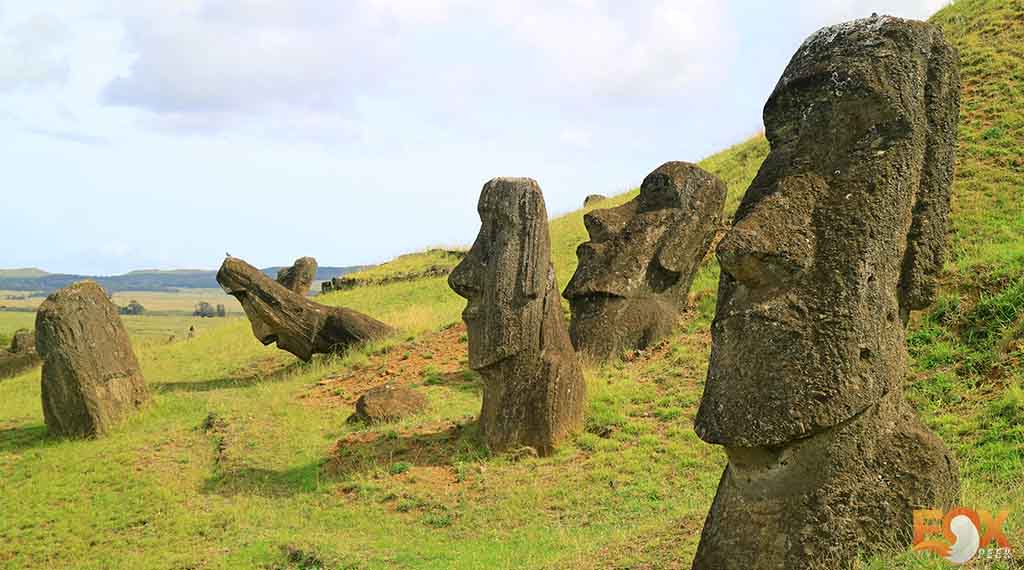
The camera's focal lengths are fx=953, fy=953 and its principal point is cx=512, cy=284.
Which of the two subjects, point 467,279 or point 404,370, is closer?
point 467,279

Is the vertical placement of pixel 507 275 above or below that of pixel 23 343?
above

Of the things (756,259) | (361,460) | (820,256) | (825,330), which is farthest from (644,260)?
(825,330)

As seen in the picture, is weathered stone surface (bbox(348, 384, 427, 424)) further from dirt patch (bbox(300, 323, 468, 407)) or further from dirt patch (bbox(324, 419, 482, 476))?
dirt patch (bbox(300, 323, 468, 407))

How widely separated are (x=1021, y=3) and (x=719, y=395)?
23.0 metres

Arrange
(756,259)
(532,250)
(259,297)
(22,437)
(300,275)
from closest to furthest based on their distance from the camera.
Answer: (756,259), (532,250), (22,437), (259,297), (300,275)

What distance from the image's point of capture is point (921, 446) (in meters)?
6.53

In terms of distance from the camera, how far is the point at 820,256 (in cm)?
630

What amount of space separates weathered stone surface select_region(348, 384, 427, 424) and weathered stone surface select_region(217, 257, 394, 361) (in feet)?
16.8

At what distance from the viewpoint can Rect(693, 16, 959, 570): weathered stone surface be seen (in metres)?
6.09

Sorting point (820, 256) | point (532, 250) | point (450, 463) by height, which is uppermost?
point (532, 250)

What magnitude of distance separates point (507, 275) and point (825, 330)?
23.3 feet

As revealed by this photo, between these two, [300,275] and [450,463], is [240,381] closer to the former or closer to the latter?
[300,275]

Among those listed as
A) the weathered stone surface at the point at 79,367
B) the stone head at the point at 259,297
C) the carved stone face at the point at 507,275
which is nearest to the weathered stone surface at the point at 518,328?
the carved stone face at the point at 507,275

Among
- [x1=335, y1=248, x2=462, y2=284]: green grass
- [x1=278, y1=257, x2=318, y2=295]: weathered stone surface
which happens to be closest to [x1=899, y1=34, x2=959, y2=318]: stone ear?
[x1=278, y1=257, x2=318, y2=295]: weathered stone surface
